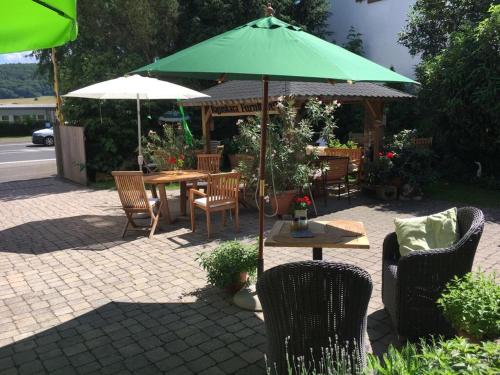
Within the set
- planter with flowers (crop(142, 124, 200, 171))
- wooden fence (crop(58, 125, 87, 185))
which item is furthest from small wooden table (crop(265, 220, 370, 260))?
wooden fence (crop(58, 125, 87, 185))

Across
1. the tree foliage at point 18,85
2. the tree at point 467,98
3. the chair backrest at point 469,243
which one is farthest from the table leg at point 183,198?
the tree foliage at point 18,85

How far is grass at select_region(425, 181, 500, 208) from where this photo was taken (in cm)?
970

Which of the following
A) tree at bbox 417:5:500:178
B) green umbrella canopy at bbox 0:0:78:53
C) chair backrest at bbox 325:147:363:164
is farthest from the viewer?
chair backrest at bbox 325:147:363:164

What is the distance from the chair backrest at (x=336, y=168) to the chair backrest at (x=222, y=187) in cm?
255

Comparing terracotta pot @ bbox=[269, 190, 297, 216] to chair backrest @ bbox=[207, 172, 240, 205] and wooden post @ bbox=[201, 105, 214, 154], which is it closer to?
chair backrest @ bbox=[207, 172, 240, 205]

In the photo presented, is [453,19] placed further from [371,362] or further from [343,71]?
[371,362]

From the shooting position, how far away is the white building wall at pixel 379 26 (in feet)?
62.0

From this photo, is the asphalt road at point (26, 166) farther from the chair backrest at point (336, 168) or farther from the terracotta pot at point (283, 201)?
the chair backrest at point (336, 168)

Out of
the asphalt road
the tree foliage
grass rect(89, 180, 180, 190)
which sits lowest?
the asphalt road

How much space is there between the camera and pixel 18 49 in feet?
9.66

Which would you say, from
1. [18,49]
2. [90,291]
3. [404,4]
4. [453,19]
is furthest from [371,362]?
[404,4]

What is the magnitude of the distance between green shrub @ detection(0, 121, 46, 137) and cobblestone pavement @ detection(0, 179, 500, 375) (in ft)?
124

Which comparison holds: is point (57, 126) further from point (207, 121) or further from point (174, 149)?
point (207, 121)

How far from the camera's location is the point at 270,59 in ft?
10.3
